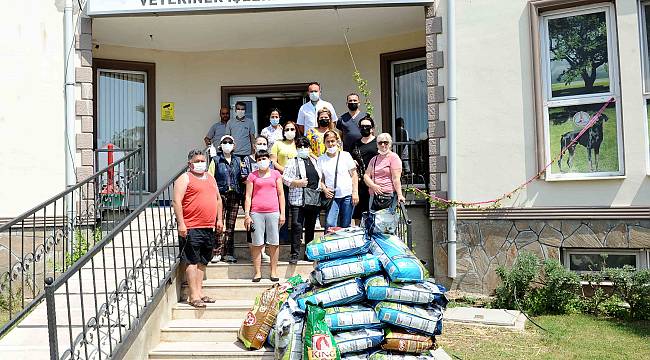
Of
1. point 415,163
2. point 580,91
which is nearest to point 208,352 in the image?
point 415,163

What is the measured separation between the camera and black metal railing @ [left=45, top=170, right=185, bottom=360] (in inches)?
164

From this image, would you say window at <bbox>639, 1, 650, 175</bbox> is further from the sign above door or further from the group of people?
the group of people

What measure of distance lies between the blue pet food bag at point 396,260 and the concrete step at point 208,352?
53.4 inches

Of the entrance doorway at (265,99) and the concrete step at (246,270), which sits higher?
the entrance doorway at (265,99)

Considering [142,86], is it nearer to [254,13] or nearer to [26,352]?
[254,13]

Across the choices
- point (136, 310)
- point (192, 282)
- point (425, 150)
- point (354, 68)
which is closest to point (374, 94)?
point (354, 68)

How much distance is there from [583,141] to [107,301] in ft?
19.2

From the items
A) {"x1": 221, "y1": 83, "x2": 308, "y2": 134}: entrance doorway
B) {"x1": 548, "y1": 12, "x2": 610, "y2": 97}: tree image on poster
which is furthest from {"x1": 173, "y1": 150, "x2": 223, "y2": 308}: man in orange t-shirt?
{"x1": 548, "y1": 12, "x2": 610, "y2": 97}: tree image on poster

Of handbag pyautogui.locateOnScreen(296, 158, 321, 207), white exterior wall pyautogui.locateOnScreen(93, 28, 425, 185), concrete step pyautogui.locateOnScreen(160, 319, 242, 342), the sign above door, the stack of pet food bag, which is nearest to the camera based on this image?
the stack of pet food bag

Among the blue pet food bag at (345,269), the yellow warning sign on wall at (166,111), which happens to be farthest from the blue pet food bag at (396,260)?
the yellow warning sign on wall at (166,111)

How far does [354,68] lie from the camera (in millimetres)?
10203

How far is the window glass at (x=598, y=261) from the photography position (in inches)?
282

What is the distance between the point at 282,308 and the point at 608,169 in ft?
14.9

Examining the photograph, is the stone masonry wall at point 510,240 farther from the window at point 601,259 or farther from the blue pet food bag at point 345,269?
the blue pet food bag at point 345,269
